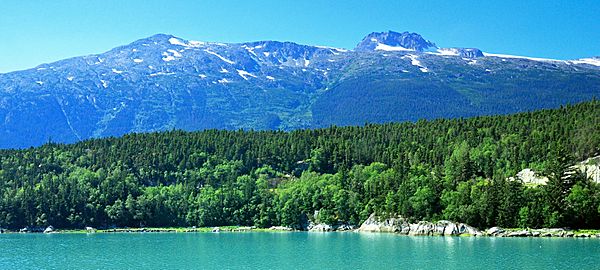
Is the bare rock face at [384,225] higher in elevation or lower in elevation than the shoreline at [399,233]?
higher

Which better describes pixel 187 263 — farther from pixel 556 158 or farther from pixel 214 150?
pixel 214 150

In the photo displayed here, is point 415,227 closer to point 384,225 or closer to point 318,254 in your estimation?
point 384,225

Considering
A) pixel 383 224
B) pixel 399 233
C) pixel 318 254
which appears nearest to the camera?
pixel 318 254

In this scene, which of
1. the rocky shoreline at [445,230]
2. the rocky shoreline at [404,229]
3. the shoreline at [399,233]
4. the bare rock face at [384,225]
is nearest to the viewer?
the shoreline at [399,233]

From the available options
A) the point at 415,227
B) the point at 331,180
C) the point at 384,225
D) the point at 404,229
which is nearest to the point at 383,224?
the point at 384,225

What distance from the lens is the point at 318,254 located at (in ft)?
302

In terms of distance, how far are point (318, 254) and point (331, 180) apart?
72396 millimetres

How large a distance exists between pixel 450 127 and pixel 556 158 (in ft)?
213

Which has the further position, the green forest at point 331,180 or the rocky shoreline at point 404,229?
the green forest at point 331,180

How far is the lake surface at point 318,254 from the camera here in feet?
257

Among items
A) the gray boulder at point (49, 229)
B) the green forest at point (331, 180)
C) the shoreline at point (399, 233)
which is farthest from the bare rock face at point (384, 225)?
the gray boulder at point (49, 229)

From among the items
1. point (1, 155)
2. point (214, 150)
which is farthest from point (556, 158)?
point (1, 155)

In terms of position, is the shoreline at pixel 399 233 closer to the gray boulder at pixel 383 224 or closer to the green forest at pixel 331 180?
the gray boulder at pixel 383 224

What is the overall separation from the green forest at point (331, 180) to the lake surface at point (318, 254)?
1212 cm
